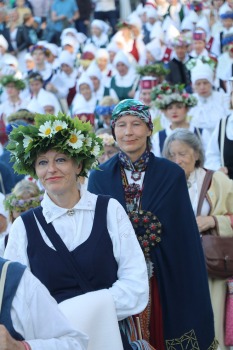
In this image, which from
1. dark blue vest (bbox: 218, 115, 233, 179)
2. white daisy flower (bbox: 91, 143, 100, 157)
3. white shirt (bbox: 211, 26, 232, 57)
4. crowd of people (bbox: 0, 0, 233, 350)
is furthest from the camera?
white shirt (bbox: 211, 26, 232, 57)

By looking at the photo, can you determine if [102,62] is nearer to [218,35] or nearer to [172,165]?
[218,35]

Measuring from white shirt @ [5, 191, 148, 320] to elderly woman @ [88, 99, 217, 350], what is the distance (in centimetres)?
124

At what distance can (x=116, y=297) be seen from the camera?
4910 millimetres

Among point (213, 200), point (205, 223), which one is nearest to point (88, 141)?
point (205, 223)

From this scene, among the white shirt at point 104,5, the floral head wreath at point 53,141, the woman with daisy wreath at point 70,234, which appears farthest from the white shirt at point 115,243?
the white shirt at point 104,5

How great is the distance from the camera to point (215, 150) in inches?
355

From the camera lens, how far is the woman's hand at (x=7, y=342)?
3587 mm

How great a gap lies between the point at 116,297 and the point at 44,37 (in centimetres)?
1918

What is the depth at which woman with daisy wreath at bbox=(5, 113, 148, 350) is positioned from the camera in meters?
4.91

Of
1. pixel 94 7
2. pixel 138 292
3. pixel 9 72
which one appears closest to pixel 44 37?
pixel 94 7

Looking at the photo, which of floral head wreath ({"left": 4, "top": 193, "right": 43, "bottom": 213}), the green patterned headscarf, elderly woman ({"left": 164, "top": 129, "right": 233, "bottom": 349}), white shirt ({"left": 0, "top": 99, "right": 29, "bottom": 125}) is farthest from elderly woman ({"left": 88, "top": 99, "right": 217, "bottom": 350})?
white shirt ({"left": 0, "top": 99, "right": 29, "bottom": 125})

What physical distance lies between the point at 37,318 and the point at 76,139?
1614 millimetres

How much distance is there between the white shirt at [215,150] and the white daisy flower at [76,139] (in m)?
3.80

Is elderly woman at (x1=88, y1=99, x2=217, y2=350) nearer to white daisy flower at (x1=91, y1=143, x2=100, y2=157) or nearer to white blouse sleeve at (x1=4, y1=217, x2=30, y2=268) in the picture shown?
white daisy flower at (x1=91, y1=143, x2=100, y2=157)
